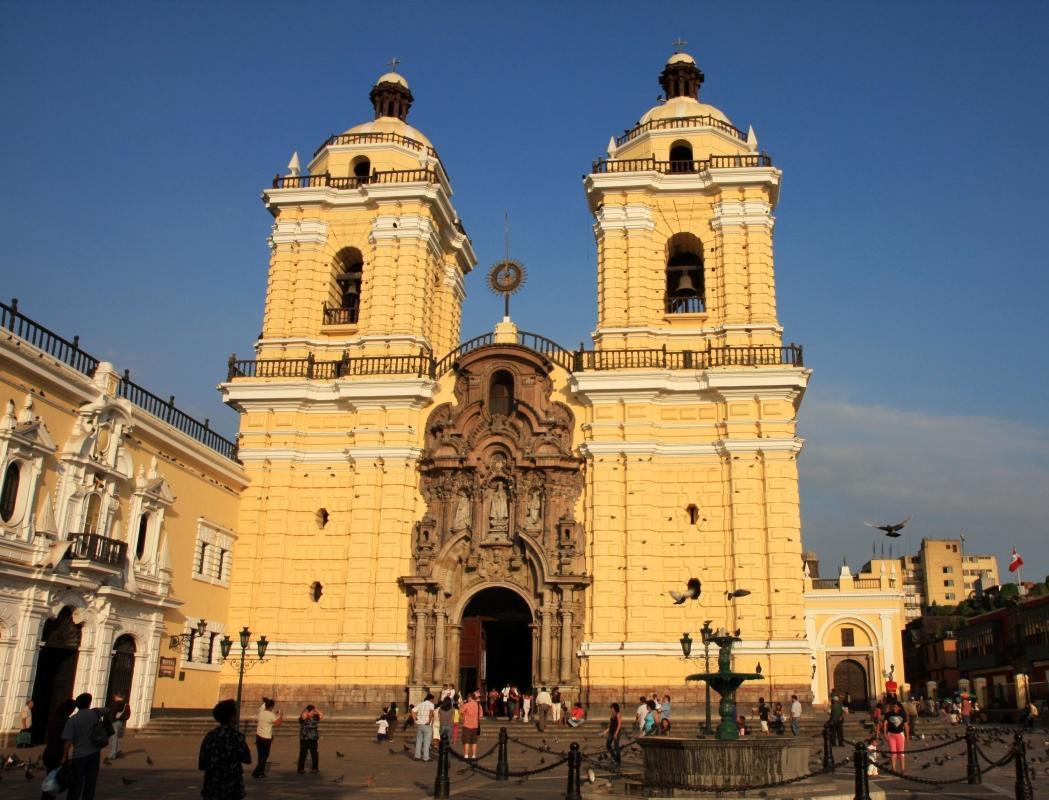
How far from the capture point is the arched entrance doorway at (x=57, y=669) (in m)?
22.8

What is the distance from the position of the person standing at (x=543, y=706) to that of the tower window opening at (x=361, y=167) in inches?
712

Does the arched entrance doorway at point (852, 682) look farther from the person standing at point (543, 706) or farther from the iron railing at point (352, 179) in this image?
the iron railing at point (352, 179)

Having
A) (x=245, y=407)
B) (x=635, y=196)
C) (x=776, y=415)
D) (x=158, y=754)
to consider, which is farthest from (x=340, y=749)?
(x=635, y=196)

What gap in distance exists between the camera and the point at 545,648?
2889cm

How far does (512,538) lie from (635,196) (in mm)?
11325

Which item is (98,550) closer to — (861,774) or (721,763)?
(721,763)

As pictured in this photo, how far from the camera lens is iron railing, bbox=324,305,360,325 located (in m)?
33.7

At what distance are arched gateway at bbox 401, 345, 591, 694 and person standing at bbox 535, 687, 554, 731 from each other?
0.82 meters

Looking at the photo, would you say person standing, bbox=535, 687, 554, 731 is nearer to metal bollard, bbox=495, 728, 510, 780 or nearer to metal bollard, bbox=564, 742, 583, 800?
metal bollard, bbox=495, 728, 510, 780

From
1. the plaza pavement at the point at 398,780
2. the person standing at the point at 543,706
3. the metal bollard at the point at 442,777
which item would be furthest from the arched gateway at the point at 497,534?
the metal bollard at the point at 442,777

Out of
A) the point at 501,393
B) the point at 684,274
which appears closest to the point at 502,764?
the point at 501,393

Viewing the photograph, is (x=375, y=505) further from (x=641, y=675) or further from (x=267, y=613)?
(x=641, y=675)

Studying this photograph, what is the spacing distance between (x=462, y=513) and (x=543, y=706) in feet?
20.6

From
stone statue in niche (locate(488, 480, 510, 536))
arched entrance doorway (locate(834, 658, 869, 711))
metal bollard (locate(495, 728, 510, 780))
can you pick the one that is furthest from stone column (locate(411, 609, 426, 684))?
arched entrance doorway (locate(834, 658, 869, 711))
